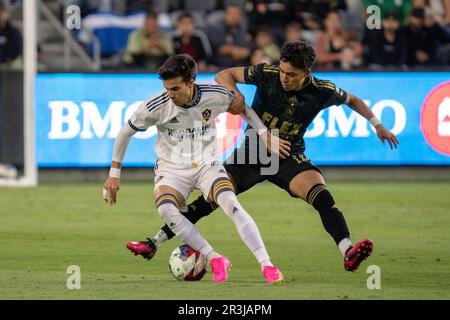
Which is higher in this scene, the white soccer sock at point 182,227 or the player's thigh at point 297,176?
the player's thigh at point 297,176

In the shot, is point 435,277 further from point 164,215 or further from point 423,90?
point 423,90

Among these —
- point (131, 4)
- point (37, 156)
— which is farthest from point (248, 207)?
point (131, 4)

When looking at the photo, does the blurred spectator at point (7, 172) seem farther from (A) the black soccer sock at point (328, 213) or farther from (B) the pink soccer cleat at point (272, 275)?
(B) the pink soccer cleat at point (272, 275)

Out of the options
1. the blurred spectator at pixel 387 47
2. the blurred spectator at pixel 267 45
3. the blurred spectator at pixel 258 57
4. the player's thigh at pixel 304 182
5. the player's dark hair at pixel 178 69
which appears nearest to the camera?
the player's dark hair at pixel 178 69

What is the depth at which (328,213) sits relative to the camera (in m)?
9.72

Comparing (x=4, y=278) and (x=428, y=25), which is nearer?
(x=4, y=278)

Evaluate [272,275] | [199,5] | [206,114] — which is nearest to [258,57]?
[199,5]

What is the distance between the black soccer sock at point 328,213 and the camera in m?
9.62

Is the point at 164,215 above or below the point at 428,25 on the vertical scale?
below

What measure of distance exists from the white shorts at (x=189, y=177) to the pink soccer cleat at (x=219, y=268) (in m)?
0.59

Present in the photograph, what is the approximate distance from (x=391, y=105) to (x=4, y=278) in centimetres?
927

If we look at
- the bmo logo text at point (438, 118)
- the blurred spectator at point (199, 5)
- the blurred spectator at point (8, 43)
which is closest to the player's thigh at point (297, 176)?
the bmo logo text at point (438, 118)

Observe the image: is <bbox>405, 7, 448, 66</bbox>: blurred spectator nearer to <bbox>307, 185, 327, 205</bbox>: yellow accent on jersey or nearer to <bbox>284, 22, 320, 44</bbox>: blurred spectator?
<bbox>284, 22, 320, 44</bbox>: blurred spectator

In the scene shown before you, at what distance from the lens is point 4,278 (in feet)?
31.2
